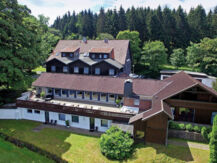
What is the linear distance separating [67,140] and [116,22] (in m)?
64.7

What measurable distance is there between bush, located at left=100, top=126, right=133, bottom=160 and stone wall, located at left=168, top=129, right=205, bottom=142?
528 cm

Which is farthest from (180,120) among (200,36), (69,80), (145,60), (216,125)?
(200,36)

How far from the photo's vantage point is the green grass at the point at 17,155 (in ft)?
56.9

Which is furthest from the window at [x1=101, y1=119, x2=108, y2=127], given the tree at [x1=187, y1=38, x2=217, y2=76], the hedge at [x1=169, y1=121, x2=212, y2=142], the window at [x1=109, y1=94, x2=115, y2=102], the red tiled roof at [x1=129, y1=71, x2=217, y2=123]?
the tree at [x1=187, y1=38, x2=217, y2=76]

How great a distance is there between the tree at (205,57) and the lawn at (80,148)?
3664 centimetres

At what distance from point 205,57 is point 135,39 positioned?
2198 cm

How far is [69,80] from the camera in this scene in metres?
28.9

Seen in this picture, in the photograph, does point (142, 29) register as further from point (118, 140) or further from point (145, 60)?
point (118, 140)

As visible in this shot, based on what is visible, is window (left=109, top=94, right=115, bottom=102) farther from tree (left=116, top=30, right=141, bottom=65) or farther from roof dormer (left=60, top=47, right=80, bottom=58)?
tree (left=116, top=30, right=141, bottom=65)

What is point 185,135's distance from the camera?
783 inches

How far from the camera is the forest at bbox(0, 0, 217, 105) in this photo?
25.3 m

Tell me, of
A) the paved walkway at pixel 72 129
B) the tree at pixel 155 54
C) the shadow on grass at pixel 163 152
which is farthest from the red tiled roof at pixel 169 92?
the tree at pixel 155 54

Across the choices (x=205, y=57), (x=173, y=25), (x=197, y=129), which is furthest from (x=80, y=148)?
(x=173, y=25)

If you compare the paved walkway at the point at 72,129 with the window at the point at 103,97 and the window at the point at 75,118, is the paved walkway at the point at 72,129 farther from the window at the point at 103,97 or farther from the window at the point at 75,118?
the window at the point at 103,97
